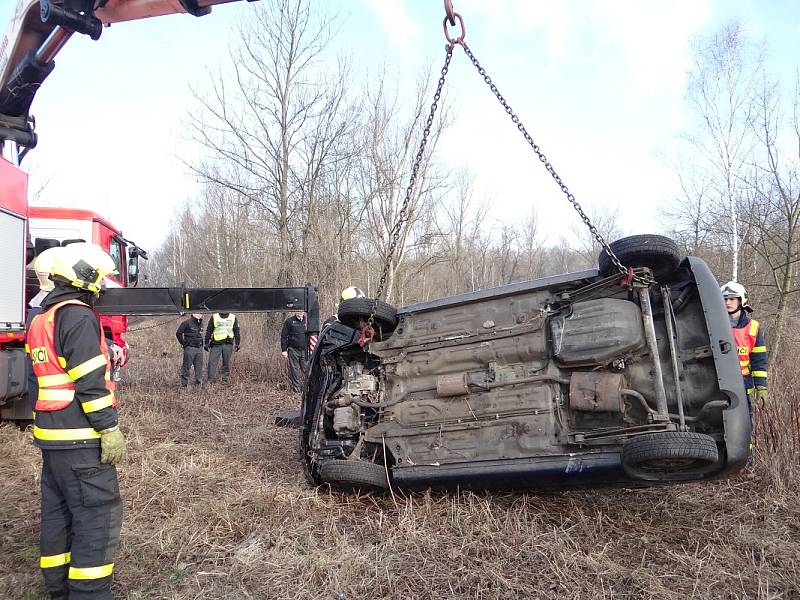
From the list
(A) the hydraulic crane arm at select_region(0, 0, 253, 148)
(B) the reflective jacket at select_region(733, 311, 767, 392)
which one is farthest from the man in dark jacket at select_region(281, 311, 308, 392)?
(B) the reflective jacket at select_region(733, 311, 767, 392)

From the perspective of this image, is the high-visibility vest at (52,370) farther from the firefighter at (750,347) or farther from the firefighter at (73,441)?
the firefighter at (750,347)

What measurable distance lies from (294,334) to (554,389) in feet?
22.6

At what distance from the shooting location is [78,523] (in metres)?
2.63

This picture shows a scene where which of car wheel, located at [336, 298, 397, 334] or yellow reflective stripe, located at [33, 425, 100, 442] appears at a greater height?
car wheel, located at [336, 298, 397, 334]

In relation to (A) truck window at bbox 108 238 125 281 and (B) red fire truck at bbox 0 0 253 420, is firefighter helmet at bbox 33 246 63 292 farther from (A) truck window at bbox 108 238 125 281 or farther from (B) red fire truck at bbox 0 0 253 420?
(A) truck window at bbox 108 238 125 281

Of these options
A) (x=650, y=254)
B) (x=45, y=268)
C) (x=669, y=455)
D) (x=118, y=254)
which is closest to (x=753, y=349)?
(x=650, y=254)

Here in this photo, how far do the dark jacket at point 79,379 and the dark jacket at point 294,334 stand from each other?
22.9 feet

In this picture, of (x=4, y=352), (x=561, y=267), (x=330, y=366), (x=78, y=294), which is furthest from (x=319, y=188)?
(x=561, y=267)

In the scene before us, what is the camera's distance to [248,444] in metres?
5.76

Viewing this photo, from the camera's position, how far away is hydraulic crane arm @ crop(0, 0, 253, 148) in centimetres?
498

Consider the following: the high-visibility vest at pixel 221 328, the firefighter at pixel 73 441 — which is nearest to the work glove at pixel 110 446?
the firefighter at pixel 73 441

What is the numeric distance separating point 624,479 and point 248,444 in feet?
13.0

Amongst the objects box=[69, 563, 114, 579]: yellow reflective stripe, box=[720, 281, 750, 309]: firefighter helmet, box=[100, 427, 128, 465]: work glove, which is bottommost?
box=[69, 563, 114, 579]: yellow reflective stripe

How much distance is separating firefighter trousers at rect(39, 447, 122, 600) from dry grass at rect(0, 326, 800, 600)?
0.29m
